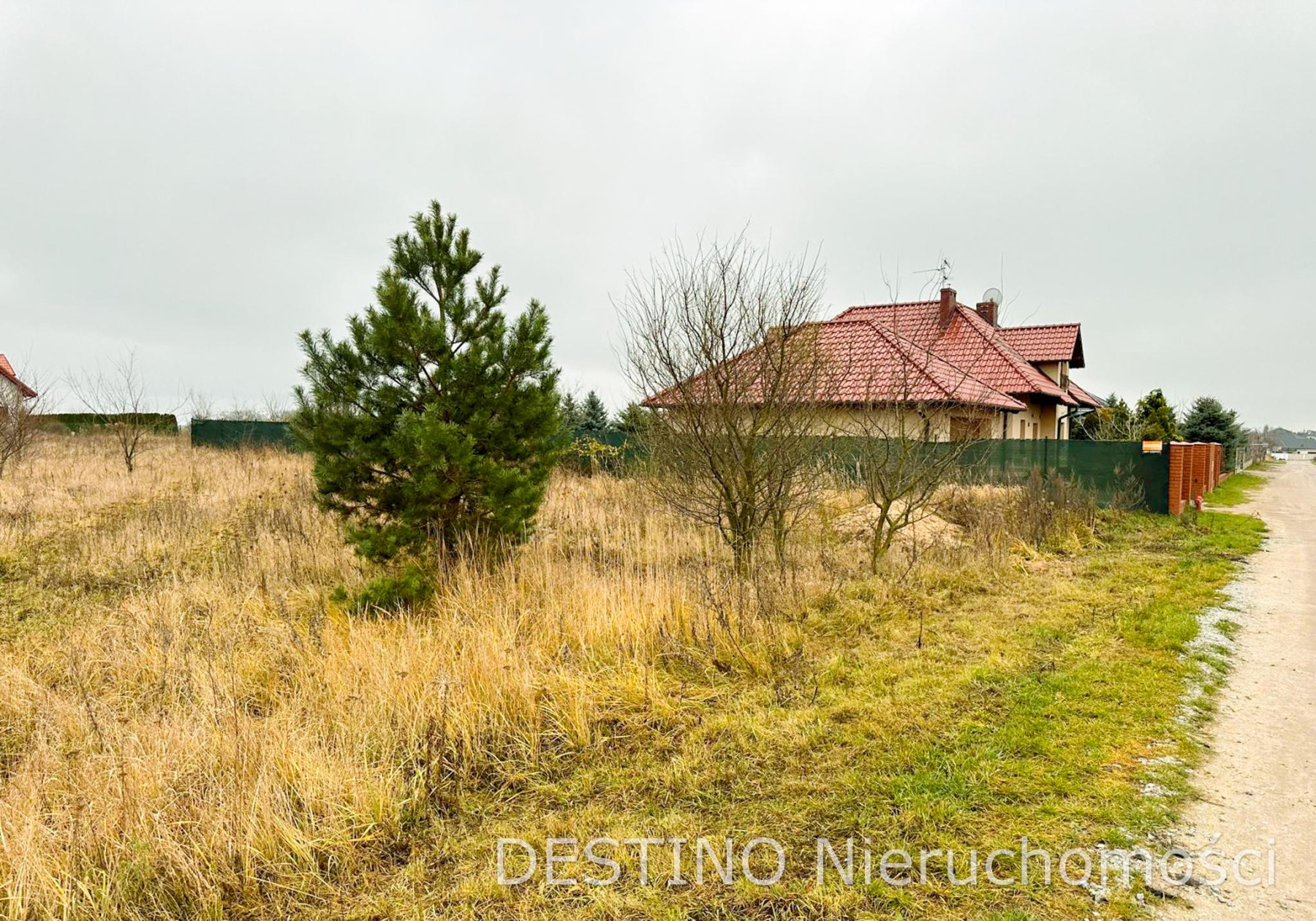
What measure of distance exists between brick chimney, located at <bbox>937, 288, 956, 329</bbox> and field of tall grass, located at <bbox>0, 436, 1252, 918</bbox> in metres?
14.5

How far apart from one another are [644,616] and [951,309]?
1977 cm

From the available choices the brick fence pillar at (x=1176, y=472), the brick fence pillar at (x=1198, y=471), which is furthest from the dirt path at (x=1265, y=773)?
the brick fence pillar at (x=1198, y=471)

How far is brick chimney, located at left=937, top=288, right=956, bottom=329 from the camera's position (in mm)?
20812

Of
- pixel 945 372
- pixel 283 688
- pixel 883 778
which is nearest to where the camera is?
pixel 883 778

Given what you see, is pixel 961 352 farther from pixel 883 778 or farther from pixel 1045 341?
pixel 883 778

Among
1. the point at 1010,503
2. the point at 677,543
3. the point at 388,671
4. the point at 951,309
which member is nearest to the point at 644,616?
the point at 388,671

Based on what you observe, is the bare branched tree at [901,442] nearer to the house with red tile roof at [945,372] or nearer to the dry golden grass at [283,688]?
the house with red tile roof at [945,372]

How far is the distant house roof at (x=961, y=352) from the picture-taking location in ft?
42.1

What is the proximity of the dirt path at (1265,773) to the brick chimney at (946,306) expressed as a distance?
1568 cm

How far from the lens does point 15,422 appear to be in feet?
42.5

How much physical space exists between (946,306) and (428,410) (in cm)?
1942

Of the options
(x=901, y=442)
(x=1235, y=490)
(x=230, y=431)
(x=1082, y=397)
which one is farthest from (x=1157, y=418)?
(x=230, y=431)

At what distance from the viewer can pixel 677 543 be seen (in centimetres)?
792

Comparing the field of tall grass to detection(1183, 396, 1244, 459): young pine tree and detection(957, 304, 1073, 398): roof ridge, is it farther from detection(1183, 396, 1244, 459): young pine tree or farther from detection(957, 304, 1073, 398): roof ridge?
detection(1183, 396, 1244, 459): young pine tree
